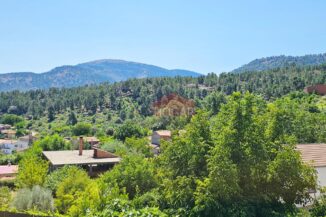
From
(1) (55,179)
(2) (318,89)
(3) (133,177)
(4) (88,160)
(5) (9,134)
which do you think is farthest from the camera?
(5) (9,134)

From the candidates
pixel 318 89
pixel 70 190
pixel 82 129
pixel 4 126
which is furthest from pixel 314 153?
pixel 4 126

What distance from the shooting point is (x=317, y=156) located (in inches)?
951

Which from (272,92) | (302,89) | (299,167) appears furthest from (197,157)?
(302,89)

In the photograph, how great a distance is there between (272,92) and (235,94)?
95.0m

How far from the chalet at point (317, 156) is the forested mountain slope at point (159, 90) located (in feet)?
274

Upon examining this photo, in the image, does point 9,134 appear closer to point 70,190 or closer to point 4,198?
point 4,198

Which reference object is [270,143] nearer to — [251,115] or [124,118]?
[251,115]

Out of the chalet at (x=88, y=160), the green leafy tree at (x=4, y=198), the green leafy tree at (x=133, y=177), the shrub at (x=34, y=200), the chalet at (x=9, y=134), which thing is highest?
the green leafy tree at (x=133, y=177)

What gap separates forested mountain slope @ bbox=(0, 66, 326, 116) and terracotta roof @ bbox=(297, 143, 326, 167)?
273 feet

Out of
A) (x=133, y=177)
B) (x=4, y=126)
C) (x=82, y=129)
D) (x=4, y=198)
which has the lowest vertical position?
(x=4, y=126)

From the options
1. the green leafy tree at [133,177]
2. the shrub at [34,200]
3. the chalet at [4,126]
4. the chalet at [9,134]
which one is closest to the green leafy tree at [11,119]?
the chalet at [4,126]

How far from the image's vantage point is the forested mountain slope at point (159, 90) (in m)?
117

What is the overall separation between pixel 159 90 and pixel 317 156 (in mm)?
102154

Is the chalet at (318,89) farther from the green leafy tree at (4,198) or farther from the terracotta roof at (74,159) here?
the green leafy tree at (4,198)
